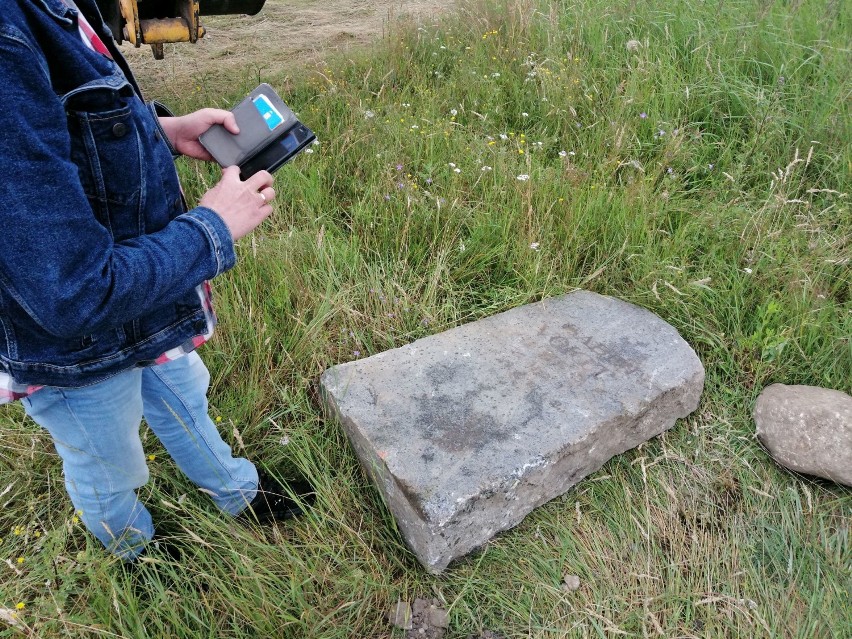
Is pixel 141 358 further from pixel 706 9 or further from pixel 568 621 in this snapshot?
pixel 706 9

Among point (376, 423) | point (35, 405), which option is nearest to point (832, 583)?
point (376, 423)

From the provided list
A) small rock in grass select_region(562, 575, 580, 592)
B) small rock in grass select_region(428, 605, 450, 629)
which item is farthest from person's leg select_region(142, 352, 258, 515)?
small rock in grass select_region(562, 575, 580, 592)

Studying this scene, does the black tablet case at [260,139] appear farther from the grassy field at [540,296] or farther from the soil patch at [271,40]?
the soil patch at [271,40]

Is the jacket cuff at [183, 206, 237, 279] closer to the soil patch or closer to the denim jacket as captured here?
the denim jacket

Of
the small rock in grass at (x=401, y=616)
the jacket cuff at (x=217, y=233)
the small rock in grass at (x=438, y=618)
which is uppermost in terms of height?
the jacket cuff at (x=217, y=233)

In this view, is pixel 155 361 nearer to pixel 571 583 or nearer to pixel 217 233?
pixel 217 233

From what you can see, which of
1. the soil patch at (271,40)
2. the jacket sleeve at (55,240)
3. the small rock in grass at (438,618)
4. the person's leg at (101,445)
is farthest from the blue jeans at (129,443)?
the soil patch at (271,40)

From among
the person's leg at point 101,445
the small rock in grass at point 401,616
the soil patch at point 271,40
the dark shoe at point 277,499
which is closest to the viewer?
the person's leg at point 101,445

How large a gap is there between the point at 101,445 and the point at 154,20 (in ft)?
6.69

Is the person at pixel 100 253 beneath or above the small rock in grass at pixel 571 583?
above

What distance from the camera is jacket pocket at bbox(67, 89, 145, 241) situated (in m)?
1.12

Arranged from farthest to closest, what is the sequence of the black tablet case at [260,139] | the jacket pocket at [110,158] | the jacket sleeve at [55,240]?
the black tablet case at [260,139]
the jacket pocket at [110,158]
the jacket sleeve at [55,240]

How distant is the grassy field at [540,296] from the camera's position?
184 cm

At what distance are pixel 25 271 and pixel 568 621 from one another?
62.5 inches
